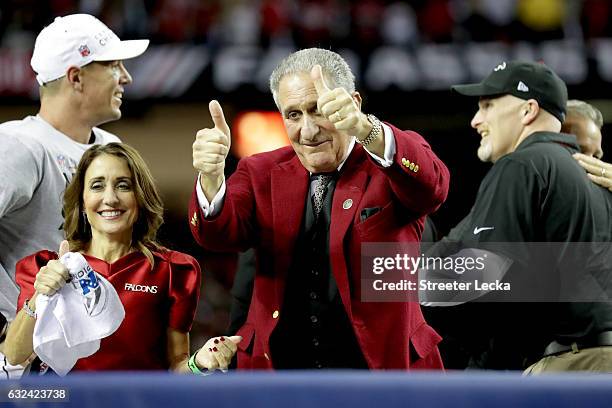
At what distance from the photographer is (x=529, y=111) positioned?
149 inches

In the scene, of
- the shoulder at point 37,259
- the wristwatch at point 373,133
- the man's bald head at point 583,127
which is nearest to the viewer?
the wristwatch at point 373,133

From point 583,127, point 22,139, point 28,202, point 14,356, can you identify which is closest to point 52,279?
point 14,356

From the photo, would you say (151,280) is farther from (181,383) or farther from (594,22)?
(594,22)

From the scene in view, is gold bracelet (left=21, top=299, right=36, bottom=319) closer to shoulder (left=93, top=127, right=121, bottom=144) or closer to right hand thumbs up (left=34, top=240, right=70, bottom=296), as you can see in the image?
right hand thumbs up (left=34, top=240, right=70, bottom=296)

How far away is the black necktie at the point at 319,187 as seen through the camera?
293 centimetres

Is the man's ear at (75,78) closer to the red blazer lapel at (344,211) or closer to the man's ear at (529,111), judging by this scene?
the red blazer lapel at (344,211)

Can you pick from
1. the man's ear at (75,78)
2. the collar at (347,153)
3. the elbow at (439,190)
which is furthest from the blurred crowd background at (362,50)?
the elbow at (439,190)

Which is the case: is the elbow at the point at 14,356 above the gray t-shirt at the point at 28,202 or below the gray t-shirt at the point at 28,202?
below

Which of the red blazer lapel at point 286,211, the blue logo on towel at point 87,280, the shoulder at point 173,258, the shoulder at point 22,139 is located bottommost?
the blue logo on towel at point 87,280

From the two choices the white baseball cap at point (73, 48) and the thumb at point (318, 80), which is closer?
the thumb at point (318, 80)

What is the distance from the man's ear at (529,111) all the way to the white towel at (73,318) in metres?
1.83

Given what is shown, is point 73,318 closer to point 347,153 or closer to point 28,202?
point 28,202

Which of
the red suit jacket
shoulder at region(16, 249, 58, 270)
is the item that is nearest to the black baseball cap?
the red suit jacket

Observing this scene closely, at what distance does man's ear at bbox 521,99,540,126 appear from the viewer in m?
3.75
